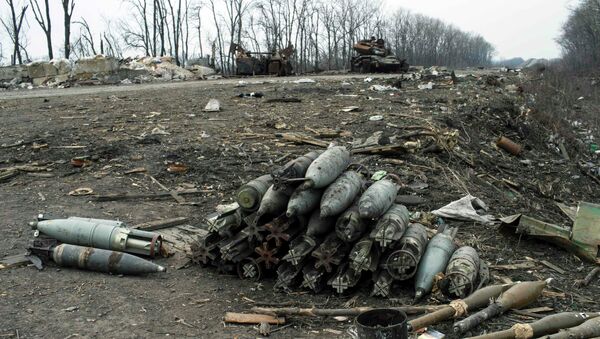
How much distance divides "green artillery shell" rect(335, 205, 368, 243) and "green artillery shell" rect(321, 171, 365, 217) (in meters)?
0.09

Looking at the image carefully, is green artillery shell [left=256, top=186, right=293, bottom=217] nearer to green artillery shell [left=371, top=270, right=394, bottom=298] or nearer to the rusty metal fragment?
the rusty metal fragment

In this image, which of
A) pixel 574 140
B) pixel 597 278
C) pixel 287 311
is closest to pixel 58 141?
pixel 287 311

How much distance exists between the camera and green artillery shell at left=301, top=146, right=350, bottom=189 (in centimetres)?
466

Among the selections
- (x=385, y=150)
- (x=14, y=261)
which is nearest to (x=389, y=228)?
(x=14, y=261)

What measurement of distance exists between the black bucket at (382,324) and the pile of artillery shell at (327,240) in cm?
109

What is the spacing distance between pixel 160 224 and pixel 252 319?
245cm

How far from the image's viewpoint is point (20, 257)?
16.6 ft

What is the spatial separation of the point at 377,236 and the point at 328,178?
73 centimetres

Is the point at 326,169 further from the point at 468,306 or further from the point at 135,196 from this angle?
the point at 135,196

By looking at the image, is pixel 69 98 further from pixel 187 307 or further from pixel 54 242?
pixel 187 307

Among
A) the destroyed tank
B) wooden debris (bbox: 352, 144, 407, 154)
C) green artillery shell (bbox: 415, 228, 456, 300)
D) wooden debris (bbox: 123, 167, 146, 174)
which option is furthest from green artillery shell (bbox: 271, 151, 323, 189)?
the destroyed tank

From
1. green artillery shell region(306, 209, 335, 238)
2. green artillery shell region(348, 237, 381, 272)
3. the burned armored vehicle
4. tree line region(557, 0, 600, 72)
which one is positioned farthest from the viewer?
tree line region(557, 0, 600, 72)

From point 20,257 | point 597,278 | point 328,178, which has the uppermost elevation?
point 328,178

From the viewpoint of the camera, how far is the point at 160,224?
20.1ft
